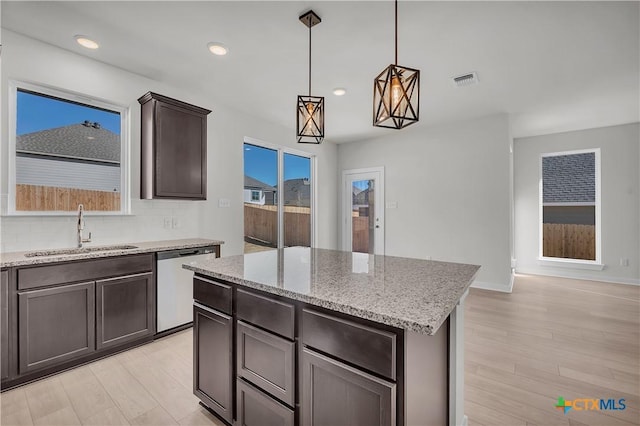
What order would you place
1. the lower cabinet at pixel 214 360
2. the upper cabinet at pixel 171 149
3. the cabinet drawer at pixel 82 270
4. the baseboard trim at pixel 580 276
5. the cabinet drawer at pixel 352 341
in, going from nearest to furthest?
1. the cabinet drawer at pixel 352 341
2. the lower cabinet at pixel 214 360
3. the cabinet drawer at pixel 82 270
4. the upper cabinet at pixel 171 149
5. the baseboard trim at pixel 580 276

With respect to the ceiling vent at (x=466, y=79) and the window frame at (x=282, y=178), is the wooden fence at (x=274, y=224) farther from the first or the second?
the ceiling vent at (x=466, y=79)

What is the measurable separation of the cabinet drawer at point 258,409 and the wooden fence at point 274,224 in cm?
304

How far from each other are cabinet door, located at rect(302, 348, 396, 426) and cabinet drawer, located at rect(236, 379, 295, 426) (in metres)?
0.13

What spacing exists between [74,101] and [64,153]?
1.68ft

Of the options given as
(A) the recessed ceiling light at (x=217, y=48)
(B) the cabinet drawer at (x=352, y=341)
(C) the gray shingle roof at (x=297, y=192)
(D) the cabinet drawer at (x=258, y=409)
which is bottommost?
(D) the cabinet drawer at (x=258, y=409)

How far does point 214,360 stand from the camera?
5.68 ft

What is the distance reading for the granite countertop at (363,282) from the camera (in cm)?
104

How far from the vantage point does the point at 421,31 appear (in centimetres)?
246

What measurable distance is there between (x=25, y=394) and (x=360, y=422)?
2.41 meters

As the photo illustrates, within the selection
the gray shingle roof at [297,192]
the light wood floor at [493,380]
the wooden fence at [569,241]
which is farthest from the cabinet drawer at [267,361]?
the wooden fence at [569,241]

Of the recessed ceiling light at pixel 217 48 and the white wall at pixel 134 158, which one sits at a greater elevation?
the recessed ceiling light at pixel 217 48

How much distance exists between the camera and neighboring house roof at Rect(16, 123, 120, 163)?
261 cm

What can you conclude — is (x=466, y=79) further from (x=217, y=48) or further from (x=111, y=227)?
(x=111, y=227)

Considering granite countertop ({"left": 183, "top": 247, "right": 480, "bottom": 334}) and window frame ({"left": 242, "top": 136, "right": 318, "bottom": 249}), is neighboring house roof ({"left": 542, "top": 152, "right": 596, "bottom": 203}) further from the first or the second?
granite countertop ({"left": 183, "top": 247, "right": 480, "bottom": 334})
